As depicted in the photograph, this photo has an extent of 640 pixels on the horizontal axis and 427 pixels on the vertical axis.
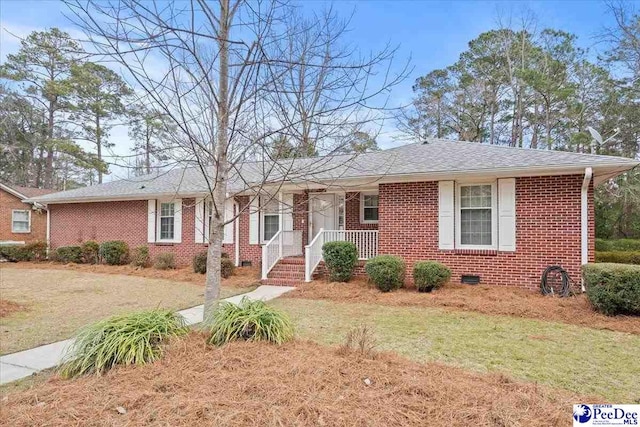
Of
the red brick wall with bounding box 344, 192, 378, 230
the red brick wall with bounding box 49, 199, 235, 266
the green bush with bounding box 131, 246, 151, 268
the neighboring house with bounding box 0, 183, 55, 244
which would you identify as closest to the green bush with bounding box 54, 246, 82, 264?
the red brick wall with bounding box 49, 199, 235, 266

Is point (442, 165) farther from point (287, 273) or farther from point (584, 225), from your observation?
point (287, 273)

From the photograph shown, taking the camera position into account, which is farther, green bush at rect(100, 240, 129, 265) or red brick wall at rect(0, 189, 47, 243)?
red brick wall at rect(0, 189, 47, 243)

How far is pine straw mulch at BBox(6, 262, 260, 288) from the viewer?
11973 mm

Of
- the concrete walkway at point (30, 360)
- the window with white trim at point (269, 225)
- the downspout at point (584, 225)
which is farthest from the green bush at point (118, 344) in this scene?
the window with white trim at point (269, 225)

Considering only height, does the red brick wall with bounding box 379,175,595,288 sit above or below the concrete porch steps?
above

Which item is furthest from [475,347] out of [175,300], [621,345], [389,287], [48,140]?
[48,140]

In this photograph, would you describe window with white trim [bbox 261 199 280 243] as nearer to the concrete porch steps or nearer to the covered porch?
the covered porch

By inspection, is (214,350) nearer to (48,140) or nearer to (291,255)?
(291,255)

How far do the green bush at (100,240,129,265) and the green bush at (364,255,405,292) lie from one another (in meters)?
10.7

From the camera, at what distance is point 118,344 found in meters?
3.59

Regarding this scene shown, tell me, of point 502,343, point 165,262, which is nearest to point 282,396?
point 502,343

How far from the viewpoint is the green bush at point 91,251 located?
16.3m

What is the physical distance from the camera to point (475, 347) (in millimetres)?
5363

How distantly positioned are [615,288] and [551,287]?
7.56ft
